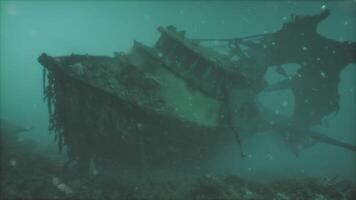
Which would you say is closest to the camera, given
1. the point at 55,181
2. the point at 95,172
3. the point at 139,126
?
the point at 55,181

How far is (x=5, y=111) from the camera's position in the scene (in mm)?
23891

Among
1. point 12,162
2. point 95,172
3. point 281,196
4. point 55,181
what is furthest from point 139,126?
point 281,196

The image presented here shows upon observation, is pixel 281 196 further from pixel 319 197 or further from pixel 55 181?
pixel 55 181

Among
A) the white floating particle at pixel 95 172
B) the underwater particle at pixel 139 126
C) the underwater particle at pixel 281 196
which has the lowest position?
the underwater particle at pixel 281 196

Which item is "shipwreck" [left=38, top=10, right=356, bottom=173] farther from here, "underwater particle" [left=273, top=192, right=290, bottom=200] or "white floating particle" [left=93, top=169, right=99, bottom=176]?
"underwater particle" [left=273, top=192, right=290, bottom=200]

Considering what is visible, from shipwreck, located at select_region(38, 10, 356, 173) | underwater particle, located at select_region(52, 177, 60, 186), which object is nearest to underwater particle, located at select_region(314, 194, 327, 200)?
shipwreck, located at select_region(38, 10, 356, 173)

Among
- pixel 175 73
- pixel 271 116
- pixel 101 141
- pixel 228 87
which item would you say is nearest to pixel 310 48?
pixel 271 116

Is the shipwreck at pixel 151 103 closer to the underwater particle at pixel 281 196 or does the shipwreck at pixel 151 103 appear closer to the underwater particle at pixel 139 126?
the underwater particle at pixel 139 126

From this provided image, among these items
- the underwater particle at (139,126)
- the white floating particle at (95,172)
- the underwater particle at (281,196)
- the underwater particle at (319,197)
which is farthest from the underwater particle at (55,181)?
the underwater particle at (319,197)

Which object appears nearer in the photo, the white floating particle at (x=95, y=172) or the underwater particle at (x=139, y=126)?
the underwater particle at (x=139, y=126)

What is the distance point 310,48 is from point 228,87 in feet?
18.5

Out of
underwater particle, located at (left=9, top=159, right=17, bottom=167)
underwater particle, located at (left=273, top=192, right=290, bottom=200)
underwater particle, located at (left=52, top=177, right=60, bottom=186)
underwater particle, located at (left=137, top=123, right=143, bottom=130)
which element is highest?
underwater particle, located at (left=137, top=123, right=143, bottom=130)

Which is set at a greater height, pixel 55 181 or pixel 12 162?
pixel 12 162

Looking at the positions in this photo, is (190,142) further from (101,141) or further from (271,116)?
(271,116)
